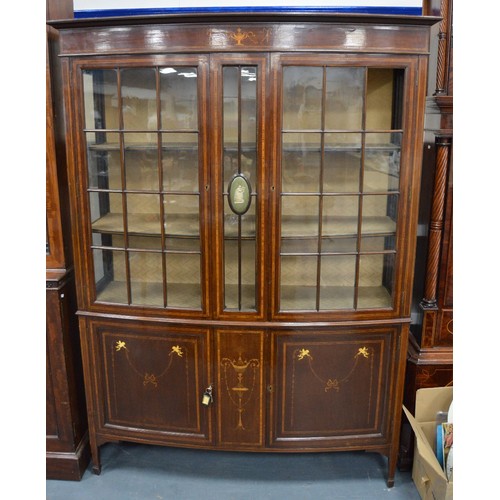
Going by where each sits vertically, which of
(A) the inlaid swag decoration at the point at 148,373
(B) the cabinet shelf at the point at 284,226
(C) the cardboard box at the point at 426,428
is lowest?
(C) the cardboard box at the point at 426,428

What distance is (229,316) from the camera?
2057mm

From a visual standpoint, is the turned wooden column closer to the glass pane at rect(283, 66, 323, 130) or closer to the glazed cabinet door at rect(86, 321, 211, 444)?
the glass pane at rect(283, 66, 323, 130)

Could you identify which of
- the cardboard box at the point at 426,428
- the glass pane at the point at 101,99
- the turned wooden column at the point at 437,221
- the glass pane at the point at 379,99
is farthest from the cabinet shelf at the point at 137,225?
the cardboard box at the point at 426,428

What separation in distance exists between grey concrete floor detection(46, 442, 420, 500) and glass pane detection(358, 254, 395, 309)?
33.2 inches

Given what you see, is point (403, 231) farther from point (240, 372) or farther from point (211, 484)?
point (211, 484)

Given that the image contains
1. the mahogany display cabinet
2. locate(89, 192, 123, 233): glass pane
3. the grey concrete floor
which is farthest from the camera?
the grey concrete floor

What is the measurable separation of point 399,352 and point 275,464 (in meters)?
0.83

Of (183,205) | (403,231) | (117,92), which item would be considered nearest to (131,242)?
(183,205)

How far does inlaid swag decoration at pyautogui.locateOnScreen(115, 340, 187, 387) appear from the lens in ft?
6.96

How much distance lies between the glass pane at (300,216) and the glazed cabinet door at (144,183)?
→ 0.33 metres

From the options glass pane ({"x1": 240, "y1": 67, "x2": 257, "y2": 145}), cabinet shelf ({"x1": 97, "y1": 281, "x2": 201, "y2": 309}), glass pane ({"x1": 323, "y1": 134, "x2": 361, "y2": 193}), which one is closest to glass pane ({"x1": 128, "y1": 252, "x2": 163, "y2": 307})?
cabinet shelf ({"x1": 97, "y1": 281, "x2": 201, "y2": 309})

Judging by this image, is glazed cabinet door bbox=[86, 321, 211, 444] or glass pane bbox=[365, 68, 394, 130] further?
glazed cabinet door bbox=[86, 321, 211, 444]

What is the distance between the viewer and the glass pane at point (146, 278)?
213cm

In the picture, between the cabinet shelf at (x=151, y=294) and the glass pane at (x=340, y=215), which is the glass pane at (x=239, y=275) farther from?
the glass pane at (x=340, y=215)
